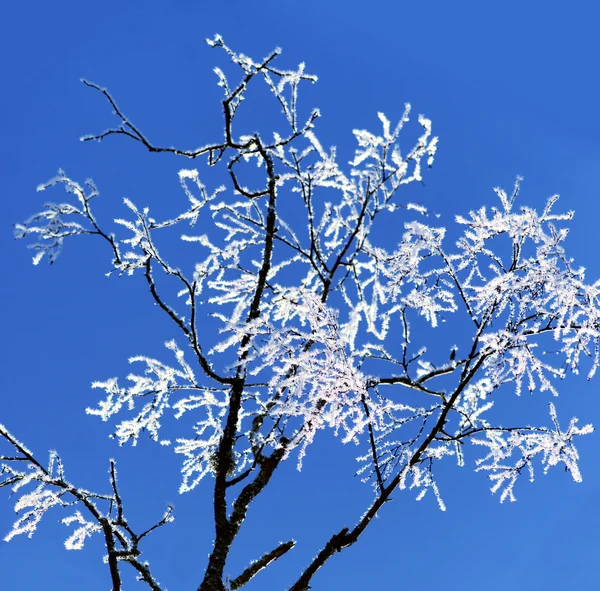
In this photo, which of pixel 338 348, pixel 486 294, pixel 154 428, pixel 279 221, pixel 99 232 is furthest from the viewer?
pixel 154 428

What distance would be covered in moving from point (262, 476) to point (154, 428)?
1046 millimetres

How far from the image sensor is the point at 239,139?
453 cm

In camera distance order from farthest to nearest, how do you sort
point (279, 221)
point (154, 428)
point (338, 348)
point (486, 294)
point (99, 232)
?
point (154, 428)
point (279, 221)
point (99, 232)
point (486, 294)
point (338, 348)

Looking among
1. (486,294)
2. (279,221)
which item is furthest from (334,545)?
(279,221)

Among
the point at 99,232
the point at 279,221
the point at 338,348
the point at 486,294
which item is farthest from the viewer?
the point at 279,221

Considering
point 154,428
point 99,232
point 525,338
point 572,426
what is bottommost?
point 572,426

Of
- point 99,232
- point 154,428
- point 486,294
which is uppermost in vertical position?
point 99,232

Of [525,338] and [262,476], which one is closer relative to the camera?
[525,338]

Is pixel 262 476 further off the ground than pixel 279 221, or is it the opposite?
pixel 279 221

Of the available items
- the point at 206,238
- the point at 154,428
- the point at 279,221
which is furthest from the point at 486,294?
the point at 154,428

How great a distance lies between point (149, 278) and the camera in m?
4.12

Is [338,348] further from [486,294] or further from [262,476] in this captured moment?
[262,476]

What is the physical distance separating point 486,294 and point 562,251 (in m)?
0.60

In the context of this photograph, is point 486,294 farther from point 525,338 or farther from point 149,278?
point 149,278
